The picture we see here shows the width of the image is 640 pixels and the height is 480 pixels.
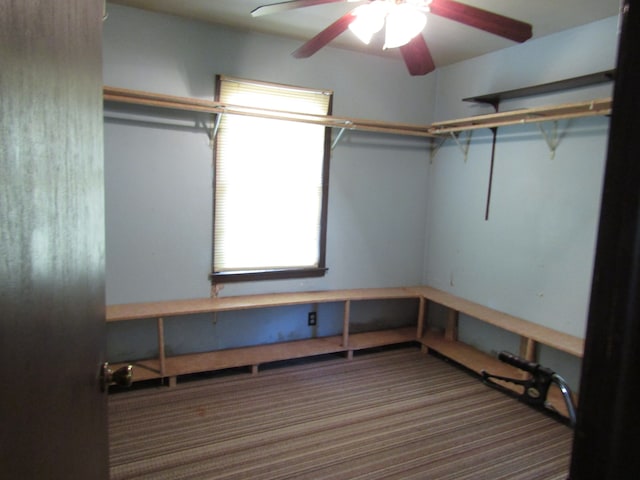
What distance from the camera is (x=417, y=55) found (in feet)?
7.30

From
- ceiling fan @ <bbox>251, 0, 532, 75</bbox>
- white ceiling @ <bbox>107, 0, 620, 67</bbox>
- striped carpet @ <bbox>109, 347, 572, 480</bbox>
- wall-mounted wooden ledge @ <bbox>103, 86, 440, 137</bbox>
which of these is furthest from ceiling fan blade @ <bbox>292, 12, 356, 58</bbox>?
striped carpet @ <bbox>109, 347, 572, 480</bbox>

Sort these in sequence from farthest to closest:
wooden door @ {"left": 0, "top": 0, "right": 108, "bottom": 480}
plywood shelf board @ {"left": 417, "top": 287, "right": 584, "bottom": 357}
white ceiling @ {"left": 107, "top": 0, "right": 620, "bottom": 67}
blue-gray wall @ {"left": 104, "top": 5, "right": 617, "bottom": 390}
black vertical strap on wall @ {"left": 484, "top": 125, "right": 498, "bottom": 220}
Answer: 1. black vertical strap on wall @ {"left": 484, "top": 125, "right": 498, "bottom": 220}
2. blue-gray wall @ {"left": 104, "top": 5, "right": 617, "bottom": 390}
3. plywood shelf board @ {"left": 417, "top": 287, "right": 584, "bottom": 357}
4. white ceiling @ {"left": 107, "top": 0, "right": 620, "bottom": 67}
5. wooden door @ {"left": 0, "top": 0, "right": 108, "bottom": 480}

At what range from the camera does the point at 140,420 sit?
266 cm

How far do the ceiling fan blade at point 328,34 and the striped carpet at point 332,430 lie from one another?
230 centimetres

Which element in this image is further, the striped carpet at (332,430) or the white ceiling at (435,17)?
the white ceiling at (435,17)

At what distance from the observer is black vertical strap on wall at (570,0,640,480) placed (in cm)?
36

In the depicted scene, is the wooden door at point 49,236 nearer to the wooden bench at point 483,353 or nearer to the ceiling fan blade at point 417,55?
the ceiling fan blade at point 417,55

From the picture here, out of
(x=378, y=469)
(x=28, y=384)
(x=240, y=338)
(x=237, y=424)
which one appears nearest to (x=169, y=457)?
(x=237, y=424)

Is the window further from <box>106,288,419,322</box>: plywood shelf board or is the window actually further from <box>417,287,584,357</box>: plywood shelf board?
<box>417,287,584,357</box>: plywood shelf board

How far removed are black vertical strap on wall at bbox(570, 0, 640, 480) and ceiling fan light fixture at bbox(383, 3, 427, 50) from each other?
1649 millimetres

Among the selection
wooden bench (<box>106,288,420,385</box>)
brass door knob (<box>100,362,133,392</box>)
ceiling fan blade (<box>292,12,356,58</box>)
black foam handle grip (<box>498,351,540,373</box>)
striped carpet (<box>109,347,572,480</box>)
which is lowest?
striped carpet (<box>109,347,572,480</box>)

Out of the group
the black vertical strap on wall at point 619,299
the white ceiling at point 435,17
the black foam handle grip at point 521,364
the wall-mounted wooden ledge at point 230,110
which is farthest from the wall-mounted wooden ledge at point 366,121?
the black vertical strap on wall at point 619,299

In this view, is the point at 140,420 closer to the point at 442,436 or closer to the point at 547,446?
the point at 442,436

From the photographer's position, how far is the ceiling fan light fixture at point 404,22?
5.97ft
